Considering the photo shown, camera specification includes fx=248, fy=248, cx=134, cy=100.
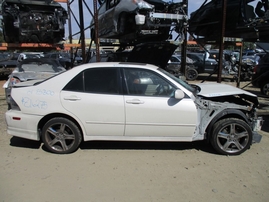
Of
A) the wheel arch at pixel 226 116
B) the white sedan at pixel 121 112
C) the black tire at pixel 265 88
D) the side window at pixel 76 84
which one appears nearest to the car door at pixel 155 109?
the white sedan at pixel 121 112

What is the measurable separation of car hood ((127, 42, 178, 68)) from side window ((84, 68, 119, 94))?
5.30 metres

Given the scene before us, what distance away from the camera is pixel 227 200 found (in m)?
2.89

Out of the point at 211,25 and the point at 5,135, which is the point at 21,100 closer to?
the point at 5,135

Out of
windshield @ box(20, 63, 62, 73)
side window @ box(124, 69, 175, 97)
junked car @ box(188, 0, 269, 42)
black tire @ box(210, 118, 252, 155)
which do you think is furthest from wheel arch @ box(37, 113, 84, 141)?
junked car @ box(188, 0, 269, 42)

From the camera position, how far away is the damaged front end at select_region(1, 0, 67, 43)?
826cm

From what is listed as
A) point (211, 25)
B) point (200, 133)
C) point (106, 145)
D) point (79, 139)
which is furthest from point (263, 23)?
point (79, 139)

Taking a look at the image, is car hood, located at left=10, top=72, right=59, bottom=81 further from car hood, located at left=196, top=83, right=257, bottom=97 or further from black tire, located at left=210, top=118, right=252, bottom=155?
black tire, located at left=210, top=118, right=252, bottom=155

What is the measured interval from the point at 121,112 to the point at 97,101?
0.41m

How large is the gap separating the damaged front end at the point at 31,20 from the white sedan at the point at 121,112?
522 cm

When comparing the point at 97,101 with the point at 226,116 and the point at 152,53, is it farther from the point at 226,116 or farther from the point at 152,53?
the point at 152,53

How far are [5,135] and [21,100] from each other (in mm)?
1475

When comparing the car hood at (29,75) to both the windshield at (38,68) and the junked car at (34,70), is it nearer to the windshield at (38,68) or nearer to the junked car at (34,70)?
the junked car at (34,70)

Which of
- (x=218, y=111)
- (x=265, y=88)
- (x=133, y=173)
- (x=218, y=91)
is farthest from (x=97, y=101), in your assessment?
(x=265, y=88)

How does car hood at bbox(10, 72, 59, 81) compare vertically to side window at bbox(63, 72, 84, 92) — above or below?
below
